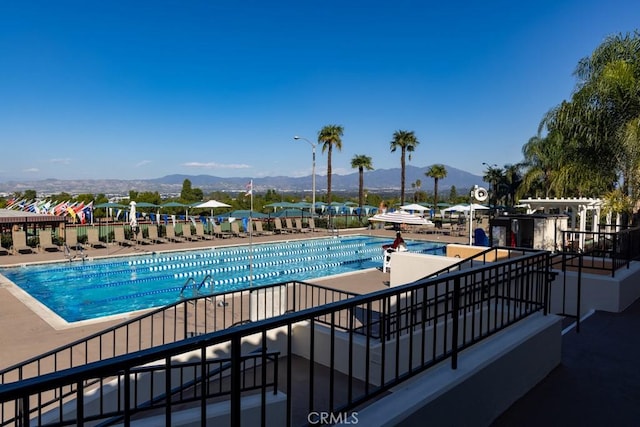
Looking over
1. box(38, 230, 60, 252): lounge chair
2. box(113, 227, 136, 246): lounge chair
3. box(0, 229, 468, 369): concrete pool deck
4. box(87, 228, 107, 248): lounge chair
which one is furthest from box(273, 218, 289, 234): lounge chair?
box(38, 230, 60, 252): lounge chair

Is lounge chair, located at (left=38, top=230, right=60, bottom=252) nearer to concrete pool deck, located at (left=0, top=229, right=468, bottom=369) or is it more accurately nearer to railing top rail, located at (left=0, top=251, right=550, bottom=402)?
concrete pool deck, located at (left=0, top=229, right=468, bottom=369)


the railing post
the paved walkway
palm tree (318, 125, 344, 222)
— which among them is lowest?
the paved walkway

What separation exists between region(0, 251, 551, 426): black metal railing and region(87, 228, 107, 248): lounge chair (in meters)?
18.1

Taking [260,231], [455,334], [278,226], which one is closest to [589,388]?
[455,334]

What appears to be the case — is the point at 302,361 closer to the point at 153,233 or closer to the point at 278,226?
the point at 153,233

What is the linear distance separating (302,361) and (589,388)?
3815mm

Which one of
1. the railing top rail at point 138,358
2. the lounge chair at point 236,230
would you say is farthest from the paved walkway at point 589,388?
the lounge chair at point 236,230

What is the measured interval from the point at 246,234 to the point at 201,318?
1900 centimetres

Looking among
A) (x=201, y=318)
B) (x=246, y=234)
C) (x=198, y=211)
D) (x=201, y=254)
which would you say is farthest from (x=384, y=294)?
(x=198, y=211)

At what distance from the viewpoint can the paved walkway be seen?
3840 millimetres

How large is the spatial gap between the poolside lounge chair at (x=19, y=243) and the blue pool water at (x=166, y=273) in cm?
351

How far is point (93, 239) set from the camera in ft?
76.0

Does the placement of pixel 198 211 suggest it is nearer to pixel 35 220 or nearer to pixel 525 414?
pixel 35 220

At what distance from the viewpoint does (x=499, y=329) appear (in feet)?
14.6
